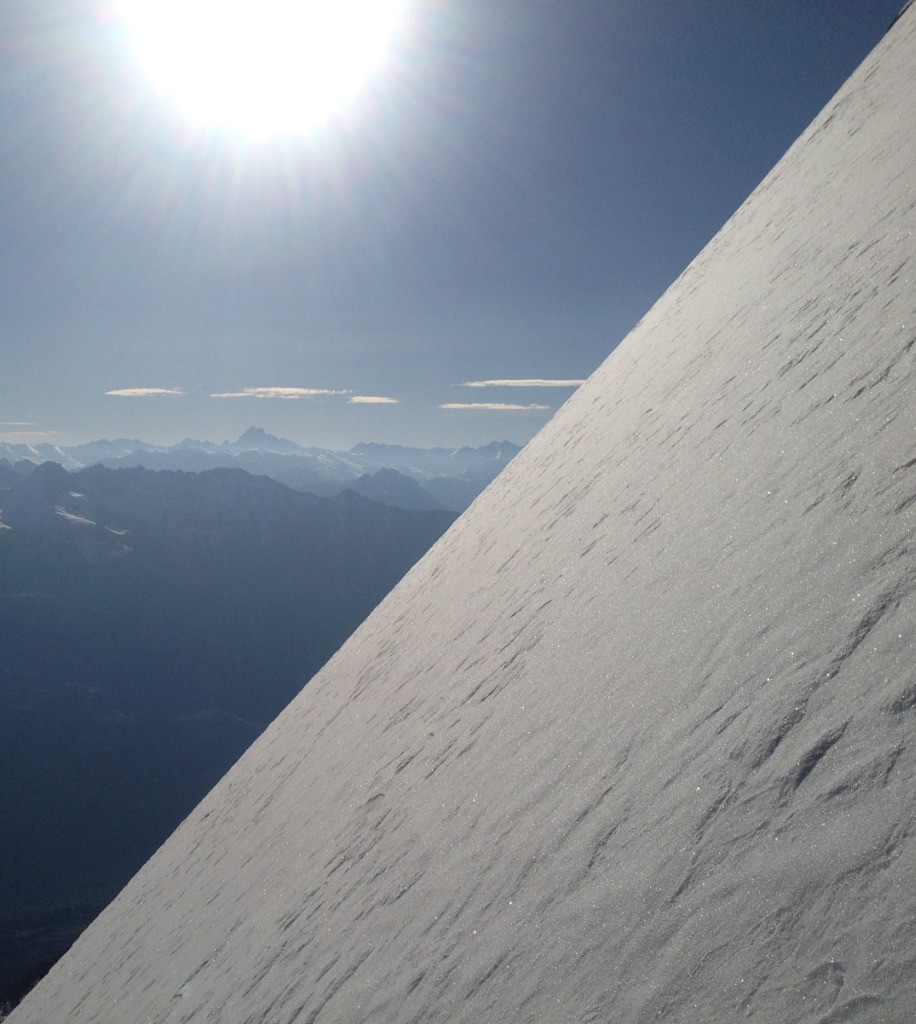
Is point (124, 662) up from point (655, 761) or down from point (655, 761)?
down

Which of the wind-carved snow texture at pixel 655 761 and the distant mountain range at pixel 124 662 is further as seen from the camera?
the distant mountain range at pixel 124 662

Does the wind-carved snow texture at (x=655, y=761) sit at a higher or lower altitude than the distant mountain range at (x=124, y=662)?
higher

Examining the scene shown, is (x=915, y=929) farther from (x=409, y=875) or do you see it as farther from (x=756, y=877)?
(x=409, y=875)

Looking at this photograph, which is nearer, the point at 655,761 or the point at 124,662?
the point at 655,761

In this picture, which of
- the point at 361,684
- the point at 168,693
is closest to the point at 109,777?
the point at 168,693
